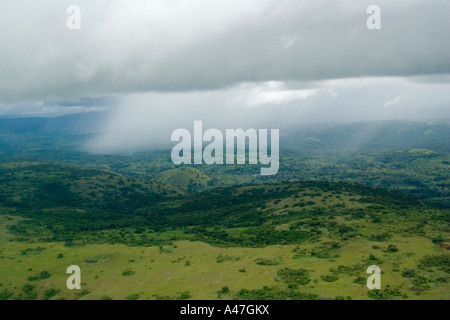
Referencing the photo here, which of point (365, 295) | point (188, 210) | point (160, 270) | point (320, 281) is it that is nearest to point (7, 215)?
point (188, 210)

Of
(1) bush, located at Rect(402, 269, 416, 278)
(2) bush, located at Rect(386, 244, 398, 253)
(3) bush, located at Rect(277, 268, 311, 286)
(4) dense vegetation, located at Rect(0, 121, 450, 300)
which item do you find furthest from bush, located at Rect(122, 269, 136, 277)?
(2) bush, located at Rect(386, 244, 398, 253)

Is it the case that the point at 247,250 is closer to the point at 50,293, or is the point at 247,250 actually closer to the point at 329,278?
the point at 329,278

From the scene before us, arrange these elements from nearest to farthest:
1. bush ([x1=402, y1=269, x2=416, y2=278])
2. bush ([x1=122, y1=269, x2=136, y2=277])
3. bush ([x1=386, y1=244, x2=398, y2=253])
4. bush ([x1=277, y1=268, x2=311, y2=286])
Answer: bush ([x1=402, y1=269, x2=416, y2=278])
bush ([x1=277, y1=268, x2=311, y2=286])
bush ([x1=386, y1=244, x2=398, y2=253])
bush ([x1=122, y1=269, x2=136, y2=277])

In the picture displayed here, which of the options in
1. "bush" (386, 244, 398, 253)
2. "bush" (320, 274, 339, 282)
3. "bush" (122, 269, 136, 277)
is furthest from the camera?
"bush" (122, 269, 136, 277)

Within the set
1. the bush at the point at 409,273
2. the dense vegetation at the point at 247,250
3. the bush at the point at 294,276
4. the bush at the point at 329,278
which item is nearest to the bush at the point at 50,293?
the dense vegetation at the point at 247,250

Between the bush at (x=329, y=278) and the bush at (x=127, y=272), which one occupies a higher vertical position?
the bush at (x=329, y=278)

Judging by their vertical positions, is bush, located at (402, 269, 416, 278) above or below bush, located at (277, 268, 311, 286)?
above

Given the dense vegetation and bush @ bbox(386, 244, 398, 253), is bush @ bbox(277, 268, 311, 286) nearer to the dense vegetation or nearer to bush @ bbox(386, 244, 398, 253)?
the dense vegetation

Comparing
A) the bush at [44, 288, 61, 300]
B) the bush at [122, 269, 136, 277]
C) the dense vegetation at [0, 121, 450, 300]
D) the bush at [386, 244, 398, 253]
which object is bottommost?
the bush at [44, 288, 61, 300]

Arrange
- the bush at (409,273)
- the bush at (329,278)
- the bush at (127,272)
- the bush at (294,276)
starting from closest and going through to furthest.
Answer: the bush at (409,273)
the bush at (329,278)
the bush at (294,276)
the bush at (127,272)

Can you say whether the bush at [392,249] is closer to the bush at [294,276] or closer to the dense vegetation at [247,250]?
the dense vegetation at [247,250]
